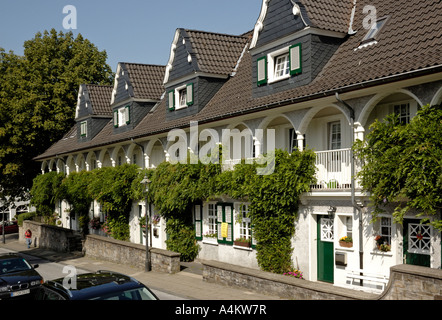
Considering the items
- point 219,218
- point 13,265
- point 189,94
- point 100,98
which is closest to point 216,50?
point 189,94

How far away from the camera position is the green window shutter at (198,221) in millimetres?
23514

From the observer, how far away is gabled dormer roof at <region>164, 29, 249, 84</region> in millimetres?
25547

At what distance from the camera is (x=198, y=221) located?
77.8 ft

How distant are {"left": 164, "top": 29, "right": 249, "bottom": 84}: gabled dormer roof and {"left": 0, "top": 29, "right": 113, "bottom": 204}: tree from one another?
18524mm

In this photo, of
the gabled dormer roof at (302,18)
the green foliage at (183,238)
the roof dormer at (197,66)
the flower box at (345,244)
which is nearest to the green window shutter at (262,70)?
the gabled dormer roof at (302,18)

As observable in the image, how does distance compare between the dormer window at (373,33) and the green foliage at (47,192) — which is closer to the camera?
the dormer window at (373,33)

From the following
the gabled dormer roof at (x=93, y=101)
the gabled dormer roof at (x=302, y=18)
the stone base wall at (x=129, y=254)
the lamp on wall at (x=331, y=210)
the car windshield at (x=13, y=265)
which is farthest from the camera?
the gabled dormer roof at (x=93, y=101)

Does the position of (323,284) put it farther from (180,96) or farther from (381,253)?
(180,96)

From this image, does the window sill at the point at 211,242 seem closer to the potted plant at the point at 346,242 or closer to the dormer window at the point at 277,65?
the dormer window at the point at 277,65

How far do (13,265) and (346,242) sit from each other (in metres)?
10.9

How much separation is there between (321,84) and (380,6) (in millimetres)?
4106

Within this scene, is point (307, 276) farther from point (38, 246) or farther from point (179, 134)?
point (38, 246)

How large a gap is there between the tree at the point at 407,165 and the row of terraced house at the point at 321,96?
0.67 meters
